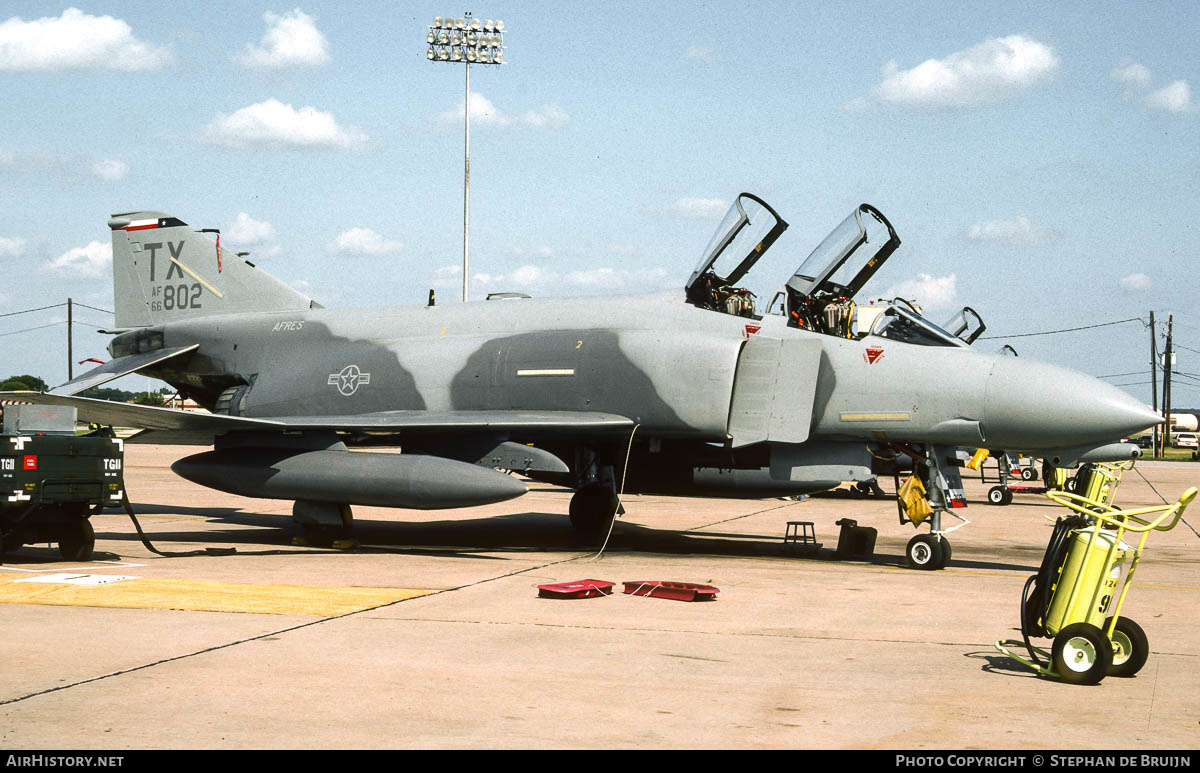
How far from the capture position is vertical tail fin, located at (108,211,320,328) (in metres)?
16.8

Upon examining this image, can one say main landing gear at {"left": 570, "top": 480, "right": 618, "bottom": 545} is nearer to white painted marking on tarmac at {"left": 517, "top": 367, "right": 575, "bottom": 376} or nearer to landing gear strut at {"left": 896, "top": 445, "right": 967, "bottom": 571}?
white painted marking on tarmac at {"left": 517, "top": 367, "right": 575, "bottom": 376}

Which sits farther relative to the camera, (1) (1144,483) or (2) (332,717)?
(1) (1144,483)

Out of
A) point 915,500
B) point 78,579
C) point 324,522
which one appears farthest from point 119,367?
point 915,500

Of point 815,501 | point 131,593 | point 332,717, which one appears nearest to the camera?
point 332,717

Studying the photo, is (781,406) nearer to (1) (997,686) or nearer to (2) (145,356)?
(1) (997,686)

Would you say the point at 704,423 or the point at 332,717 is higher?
the point at 704,423

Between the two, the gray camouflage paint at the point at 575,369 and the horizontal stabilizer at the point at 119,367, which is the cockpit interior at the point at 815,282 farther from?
the horizontal stabilizer at the point at 119,367

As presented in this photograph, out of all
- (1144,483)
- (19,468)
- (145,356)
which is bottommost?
(1144,483)

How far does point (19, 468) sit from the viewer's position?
10.6 metres

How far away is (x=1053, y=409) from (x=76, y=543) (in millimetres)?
10072

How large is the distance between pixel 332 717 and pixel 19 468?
7.09 m

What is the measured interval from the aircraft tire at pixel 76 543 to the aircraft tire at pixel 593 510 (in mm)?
5958

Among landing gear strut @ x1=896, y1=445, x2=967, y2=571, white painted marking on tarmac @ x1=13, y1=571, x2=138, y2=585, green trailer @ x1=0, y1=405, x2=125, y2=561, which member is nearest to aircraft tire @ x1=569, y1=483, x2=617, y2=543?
landing gear strut @ x1=896, y1=445, x2=967, y2=571
